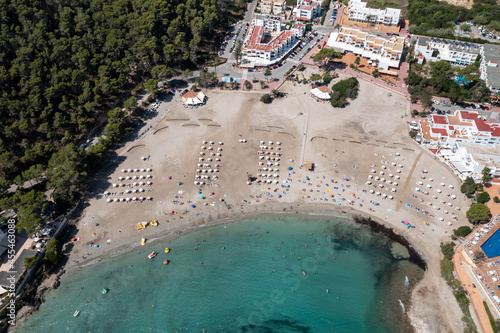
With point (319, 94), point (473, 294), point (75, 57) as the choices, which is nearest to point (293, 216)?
point (473, 294)

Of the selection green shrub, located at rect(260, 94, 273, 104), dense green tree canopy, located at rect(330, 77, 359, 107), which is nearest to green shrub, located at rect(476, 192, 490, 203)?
dense green tree canopy, located at rect(330, 77, 359, 107)

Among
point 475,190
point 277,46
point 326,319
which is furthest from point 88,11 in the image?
point 475,190

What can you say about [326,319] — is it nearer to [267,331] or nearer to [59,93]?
[267,331]

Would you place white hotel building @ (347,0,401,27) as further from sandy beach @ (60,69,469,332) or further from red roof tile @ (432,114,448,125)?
red roof tile @ (432,114,448,125)

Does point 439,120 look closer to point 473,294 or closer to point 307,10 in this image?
point 473,294

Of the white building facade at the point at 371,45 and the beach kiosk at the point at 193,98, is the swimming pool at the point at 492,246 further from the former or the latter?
the beach kiosk at the point at 193,98

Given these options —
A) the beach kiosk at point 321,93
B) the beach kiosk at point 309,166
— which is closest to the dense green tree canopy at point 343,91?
the beach kiosk at point 321,93

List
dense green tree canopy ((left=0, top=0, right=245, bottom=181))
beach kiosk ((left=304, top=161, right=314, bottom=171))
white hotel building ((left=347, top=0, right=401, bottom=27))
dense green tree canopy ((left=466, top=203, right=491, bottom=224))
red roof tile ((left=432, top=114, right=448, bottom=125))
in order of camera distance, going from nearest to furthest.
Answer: dense green tree canopy ((left=466, top=203, right=491, bottom=224)) < dense green tree canopy ((left=0, top=0, right=245, bottom=181)) < beach kiosk ((left=304, top=161, right=314, bottom=171)) < red roof tile ((left=432, top=114, right=448, bottom=125)) < white hotel building ((left=347, top=0, right=401, bottom=27))
